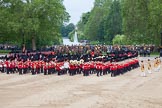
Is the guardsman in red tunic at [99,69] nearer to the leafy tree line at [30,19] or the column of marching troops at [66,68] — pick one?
the column of marching troops at [66,68]

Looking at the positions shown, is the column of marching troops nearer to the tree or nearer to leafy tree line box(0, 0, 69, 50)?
leafy tree line box(0, 0, 69, 50)

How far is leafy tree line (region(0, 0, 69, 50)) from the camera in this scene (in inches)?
2734

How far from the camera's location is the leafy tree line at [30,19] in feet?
228

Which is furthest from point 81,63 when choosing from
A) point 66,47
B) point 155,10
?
point 155,10

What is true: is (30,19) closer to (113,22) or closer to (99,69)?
(99,69)

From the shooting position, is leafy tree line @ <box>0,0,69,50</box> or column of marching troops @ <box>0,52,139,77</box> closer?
column of marching troops @ <box>0,52,139,77</box>

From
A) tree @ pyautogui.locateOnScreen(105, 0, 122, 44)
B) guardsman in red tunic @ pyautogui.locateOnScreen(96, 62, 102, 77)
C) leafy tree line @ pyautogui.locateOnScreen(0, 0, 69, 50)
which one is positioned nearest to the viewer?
guardsman in red tunic @ pyautogui.locateOnScreen(96, 62, 102, 77)

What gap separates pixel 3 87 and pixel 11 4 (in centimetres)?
4366

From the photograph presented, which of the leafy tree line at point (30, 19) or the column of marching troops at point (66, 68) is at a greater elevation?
the leafy tree line at point (30, 19)

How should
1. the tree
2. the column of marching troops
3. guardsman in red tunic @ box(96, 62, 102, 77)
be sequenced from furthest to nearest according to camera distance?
the tree → the column of marching troops → guardsman in red tunic @ box(96, 62, 102, 77)

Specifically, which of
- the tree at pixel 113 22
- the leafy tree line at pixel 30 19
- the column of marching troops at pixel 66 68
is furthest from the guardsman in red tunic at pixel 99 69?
the tree at pixel 113 22

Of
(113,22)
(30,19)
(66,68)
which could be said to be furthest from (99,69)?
(113,22)

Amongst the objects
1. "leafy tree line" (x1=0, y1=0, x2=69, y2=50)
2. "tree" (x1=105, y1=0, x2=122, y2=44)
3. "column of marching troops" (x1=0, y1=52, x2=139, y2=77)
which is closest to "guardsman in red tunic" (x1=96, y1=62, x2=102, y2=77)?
"column of marching troops" (x1=0, y1=52, x2=139, y2=77)

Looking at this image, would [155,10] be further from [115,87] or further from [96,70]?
[115,87]
